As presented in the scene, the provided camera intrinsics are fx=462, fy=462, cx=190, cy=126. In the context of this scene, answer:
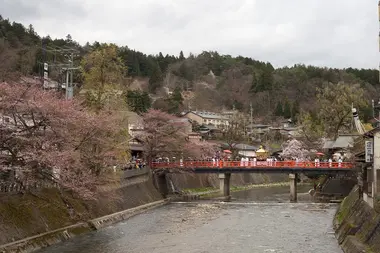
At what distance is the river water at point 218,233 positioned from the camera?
2316cm

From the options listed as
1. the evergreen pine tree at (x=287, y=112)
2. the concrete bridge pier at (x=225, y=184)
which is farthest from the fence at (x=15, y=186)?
the evergreen pine tree at (x=287, y=112)

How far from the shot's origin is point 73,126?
86.4 feet

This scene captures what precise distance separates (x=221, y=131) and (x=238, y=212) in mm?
58692

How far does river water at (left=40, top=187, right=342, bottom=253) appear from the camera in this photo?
912 inches

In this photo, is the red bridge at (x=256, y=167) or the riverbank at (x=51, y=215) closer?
the riverbank at (x=51, y=215)

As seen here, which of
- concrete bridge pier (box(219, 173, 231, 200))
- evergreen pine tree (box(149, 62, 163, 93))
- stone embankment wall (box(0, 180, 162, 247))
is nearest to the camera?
stone embankment wall (box(0, 180, 162, 247))

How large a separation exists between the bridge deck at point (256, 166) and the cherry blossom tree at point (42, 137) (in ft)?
78.4

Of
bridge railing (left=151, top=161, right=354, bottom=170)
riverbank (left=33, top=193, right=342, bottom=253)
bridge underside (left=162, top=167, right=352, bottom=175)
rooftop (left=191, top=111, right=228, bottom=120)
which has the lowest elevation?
riverbank (left=33, top=193, right=342, bottom=253)

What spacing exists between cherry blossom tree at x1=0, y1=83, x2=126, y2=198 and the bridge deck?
78.4ft

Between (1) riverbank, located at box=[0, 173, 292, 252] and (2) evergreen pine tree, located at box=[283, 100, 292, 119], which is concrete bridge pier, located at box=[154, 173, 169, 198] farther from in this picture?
(2) evergreen pine tree, located at box=[283, 100, 292, 119]

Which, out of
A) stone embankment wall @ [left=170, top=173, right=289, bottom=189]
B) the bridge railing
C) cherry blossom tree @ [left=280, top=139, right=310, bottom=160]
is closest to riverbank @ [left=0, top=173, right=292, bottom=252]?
the bridge railing

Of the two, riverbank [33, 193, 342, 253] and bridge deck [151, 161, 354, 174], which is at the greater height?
bridge deck [151, 161, 354, 174]

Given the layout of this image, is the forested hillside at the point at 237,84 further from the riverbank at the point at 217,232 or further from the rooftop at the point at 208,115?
the riverbank at the point at 217,232

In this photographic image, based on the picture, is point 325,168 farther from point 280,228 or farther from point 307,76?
point 307,76
